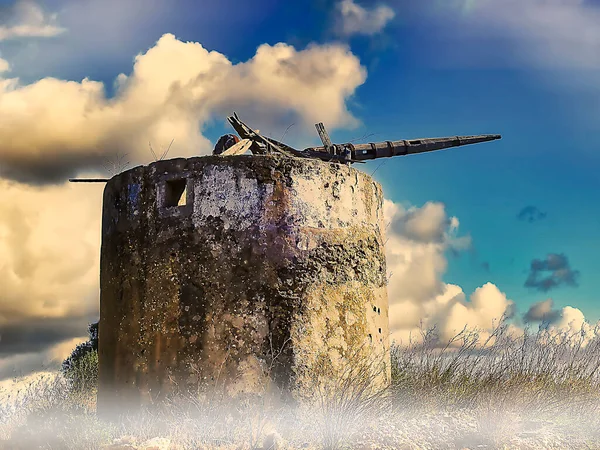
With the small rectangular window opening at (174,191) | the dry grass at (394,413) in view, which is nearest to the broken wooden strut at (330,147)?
the small rectangular window opening at (174,191)

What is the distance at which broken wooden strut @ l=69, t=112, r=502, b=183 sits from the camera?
781 cm

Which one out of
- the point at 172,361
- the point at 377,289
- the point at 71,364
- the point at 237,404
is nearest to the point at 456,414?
the point at 377,289

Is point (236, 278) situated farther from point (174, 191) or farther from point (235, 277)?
point (174, 191)

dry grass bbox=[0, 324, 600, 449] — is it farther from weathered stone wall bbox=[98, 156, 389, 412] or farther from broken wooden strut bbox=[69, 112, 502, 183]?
broken wooden strut bbox=[69, 112, 502, 183]

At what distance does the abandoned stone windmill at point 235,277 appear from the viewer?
6293 mm

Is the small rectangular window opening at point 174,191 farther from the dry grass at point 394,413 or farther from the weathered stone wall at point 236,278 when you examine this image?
the dry grass at point 394,413

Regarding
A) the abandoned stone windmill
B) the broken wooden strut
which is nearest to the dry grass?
the abandoned stone windmill

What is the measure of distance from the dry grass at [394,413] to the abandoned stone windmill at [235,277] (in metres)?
0.24

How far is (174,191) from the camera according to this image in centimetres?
684

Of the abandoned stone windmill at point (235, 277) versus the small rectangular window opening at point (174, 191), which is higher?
the small rectangular window opening at point (174, 191)

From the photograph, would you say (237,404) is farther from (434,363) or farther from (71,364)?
(71,364)

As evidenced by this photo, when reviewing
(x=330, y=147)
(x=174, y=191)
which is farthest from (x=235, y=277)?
(x=330, y=147)

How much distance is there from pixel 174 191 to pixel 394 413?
3044 mm

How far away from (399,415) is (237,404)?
1.68m
